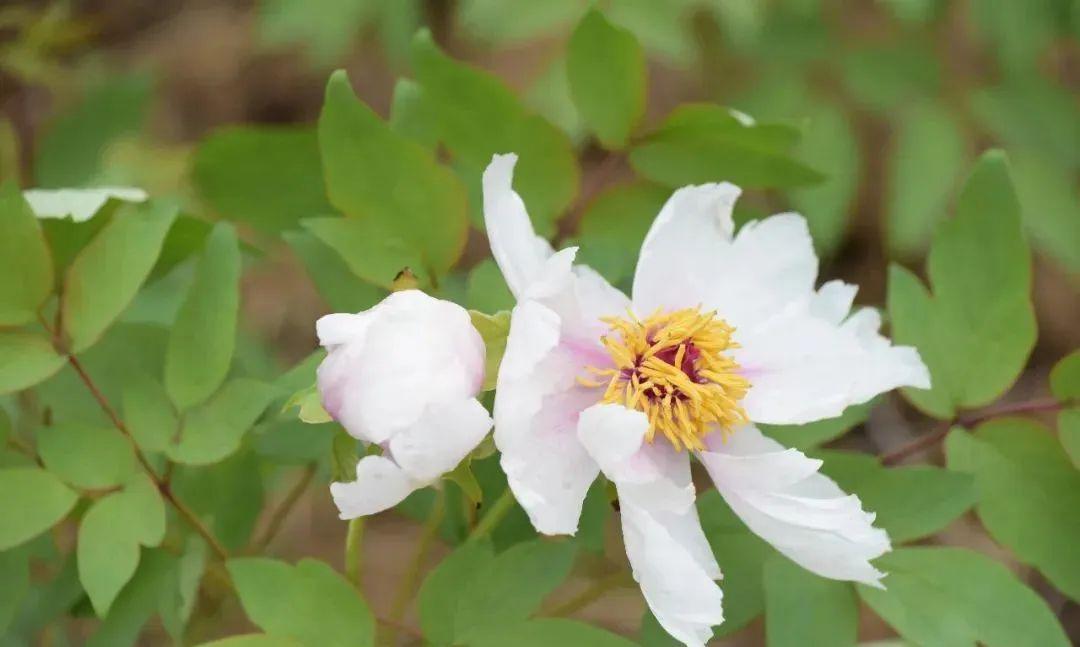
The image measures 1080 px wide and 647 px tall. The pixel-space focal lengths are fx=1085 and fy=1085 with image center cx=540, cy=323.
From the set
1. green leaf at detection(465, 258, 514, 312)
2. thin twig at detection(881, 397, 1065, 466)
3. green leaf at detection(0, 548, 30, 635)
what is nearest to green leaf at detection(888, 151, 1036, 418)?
thin twig at detection(881, 397, 1065, 466)

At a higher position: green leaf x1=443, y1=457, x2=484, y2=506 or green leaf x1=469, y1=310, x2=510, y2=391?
green leaf x1=469, y1=310, x2=510, y2=391

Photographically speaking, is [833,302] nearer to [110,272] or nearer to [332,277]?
[332,277]

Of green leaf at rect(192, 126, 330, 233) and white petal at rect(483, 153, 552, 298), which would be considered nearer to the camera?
white petal at rect(483, 153, 552, 298)

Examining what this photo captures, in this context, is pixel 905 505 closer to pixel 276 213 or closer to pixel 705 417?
pixel 705 417

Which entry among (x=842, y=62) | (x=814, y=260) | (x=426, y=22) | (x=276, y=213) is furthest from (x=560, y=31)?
(x=814, y=260)

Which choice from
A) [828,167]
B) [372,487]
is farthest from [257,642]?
Answer: [828,167]

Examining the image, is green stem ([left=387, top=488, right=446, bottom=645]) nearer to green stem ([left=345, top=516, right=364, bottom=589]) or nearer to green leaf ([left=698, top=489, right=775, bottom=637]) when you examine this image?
green stem ([left=345, top=516, right=364, bottom=589])

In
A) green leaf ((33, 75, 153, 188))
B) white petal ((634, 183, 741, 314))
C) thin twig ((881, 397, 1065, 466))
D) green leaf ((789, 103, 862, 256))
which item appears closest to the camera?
white petal ((634, 183, 741, 314))

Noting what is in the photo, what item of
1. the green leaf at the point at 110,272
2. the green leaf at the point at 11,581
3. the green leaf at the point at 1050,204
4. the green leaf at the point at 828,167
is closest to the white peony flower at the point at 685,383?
the green leaf at the point at 110,272
